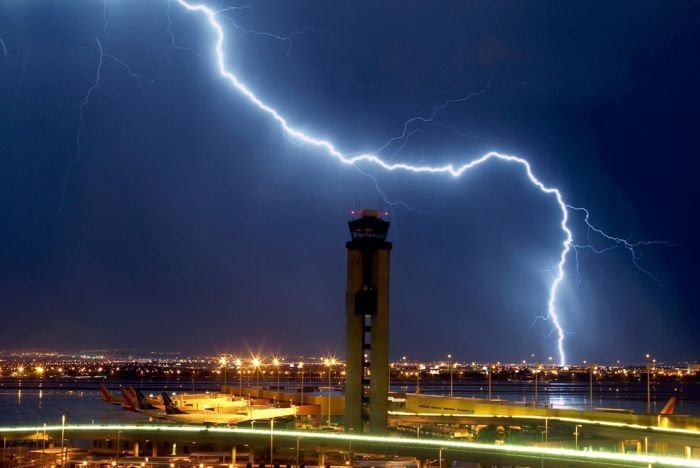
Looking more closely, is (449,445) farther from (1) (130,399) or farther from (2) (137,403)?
(1) (130,399)

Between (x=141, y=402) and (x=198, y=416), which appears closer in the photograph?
(x=198, y=416)

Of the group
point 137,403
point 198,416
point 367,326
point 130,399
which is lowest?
point 198,416

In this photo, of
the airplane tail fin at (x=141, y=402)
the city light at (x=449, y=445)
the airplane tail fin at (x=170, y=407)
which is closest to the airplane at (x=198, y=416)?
the airplane tail fin at (x=170, y=407)

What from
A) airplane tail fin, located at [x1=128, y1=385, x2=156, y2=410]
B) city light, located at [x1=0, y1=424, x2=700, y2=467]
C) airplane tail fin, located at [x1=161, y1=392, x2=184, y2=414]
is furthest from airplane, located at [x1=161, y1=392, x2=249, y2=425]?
city light, located at [x1=0, y1=424, x2=700, y2=467]

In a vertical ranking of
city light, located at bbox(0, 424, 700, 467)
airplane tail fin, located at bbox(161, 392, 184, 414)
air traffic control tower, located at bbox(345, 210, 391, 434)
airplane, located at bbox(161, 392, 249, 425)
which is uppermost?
air traffic control tower, located at bbox(345, 210, 391, 434)

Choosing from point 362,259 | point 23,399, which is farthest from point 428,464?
point 23,399

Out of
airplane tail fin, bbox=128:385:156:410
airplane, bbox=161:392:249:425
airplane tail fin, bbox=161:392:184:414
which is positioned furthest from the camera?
airplane tail fin, bbox=128:385:156:410

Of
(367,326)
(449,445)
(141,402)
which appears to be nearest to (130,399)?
(141,402)

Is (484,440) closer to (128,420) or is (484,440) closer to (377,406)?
(377,406)

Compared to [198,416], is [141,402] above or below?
above

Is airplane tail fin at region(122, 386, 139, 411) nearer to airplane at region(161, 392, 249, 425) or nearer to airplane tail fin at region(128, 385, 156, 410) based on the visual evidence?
airplane tail fin at region(128, 385, 156, 410)
